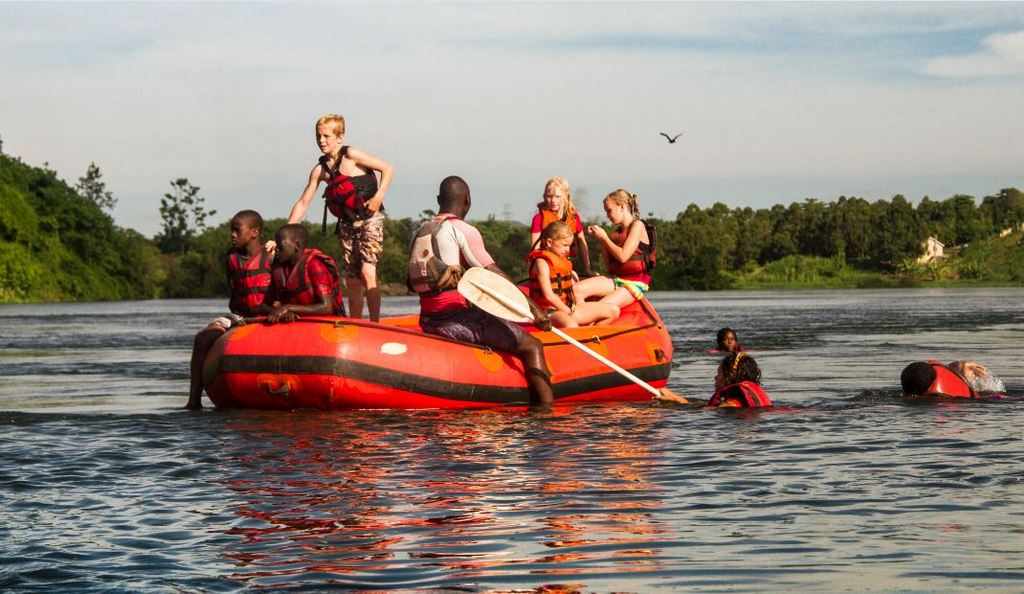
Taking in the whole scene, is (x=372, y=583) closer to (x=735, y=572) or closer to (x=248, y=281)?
(x=735, y=572)

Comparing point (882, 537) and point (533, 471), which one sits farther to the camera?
point (533, 471)

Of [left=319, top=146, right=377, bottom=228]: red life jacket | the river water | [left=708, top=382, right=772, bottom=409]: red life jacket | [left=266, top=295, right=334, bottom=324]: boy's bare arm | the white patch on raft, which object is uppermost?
[left=319, top=146, right=377, bottom=228]: red life jacket

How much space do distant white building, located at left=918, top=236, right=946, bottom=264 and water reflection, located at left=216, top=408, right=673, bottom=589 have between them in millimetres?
122792

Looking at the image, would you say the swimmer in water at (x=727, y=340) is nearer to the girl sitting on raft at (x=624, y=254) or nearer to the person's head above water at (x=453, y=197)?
the girl sitting on raft at (x=624, y=254)

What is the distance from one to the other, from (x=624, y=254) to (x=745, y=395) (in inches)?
81.4

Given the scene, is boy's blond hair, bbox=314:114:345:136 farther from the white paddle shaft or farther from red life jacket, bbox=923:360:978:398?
red life jacket, bbox=923:360:978:398

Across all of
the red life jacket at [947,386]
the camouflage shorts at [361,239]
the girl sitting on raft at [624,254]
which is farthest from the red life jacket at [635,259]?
the red life jacket at [947,386]

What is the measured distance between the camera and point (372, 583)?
523cm

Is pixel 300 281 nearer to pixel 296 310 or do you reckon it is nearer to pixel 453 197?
pixel 296 310

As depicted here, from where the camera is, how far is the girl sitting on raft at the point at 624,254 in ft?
41.6

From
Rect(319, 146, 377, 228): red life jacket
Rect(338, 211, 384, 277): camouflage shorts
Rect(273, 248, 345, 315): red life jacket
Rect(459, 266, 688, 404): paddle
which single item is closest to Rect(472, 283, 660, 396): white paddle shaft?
Rect(459, 266, 688, 404): paddle

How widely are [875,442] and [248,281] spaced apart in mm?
5227

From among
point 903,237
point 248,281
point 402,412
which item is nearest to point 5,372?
point 248,281

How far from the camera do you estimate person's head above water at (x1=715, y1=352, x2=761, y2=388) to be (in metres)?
11.7
